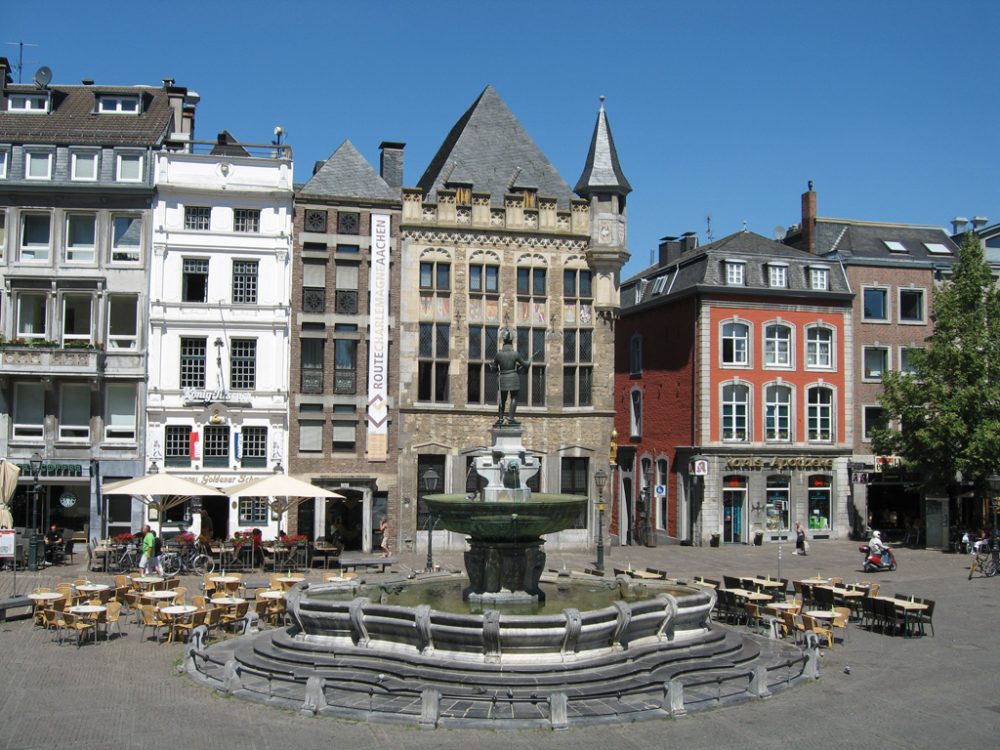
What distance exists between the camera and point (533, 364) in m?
43.5

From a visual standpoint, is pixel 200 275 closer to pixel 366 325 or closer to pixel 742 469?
pixel 366 325

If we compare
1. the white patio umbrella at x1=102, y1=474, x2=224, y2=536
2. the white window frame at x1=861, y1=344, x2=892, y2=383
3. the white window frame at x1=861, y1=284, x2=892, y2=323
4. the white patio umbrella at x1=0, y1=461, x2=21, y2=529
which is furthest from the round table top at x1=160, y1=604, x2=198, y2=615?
the white window frame at x1=861, y1=284, x2=892, y2=323

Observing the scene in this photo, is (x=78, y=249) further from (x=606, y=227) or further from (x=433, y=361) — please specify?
(x=606, y=227)

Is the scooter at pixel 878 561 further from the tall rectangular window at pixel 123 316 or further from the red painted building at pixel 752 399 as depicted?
the tall rectangular window at pixel 123 316

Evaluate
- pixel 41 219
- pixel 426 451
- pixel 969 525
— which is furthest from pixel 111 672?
pixel 969 525

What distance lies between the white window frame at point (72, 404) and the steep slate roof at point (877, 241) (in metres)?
33.3

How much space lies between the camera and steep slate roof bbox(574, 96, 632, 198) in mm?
44219

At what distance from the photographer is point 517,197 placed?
43.6m

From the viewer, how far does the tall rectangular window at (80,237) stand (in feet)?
133

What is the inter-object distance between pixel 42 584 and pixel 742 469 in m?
29.1

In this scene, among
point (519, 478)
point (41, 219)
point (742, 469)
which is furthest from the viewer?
point (742, 469)

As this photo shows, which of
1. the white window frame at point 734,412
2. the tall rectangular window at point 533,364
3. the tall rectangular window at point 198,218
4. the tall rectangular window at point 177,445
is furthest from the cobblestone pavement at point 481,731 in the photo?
the white window frame at point 734,412

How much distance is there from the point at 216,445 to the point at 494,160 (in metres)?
17.0

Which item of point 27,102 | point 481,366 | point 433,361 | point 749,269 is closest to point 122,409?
point 433,361
